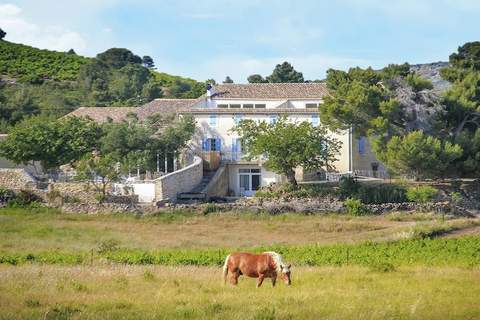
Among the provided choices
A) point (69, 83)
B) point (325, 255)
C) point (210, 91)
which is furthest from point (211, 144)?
point (69, 83)

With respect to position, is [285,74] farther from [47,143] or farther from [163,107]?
[47,143]

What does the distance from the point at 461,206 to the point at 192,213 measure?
670 inches

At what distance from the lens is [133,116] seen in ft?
186

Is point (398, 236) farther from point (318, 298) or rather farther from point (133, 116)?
point (133, 116)

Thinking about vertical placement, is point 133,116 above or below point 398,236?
above

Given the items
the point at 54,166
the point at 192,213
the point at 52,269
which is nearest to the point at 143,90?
the point at 54,166

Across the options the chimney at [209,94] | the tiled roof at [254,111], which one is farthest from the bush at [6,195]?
the chimney at [209,94]

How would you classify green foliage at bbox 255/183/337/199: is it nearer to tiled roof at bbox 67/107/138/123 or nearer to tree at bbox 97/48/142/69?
tiled roof at bbox 67/107/138/123

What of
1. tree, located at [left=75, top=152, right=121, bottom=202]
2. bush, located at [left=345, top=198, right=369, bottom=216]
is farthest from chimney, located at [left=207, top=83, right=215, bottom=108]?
bush, located at [left=345, top=198, right=369, bottom=216]

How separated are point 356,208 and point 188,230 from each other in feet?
36.1

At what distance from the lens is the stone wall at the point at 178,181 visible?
146ft

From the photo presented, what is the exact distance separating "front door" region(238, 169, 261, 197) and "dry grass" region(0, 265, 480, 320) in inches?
1162

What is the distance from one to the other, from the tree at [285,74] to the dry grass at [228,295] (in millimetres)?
74449

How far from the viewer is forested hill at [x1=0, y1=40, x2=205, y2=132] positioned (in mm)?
79488
